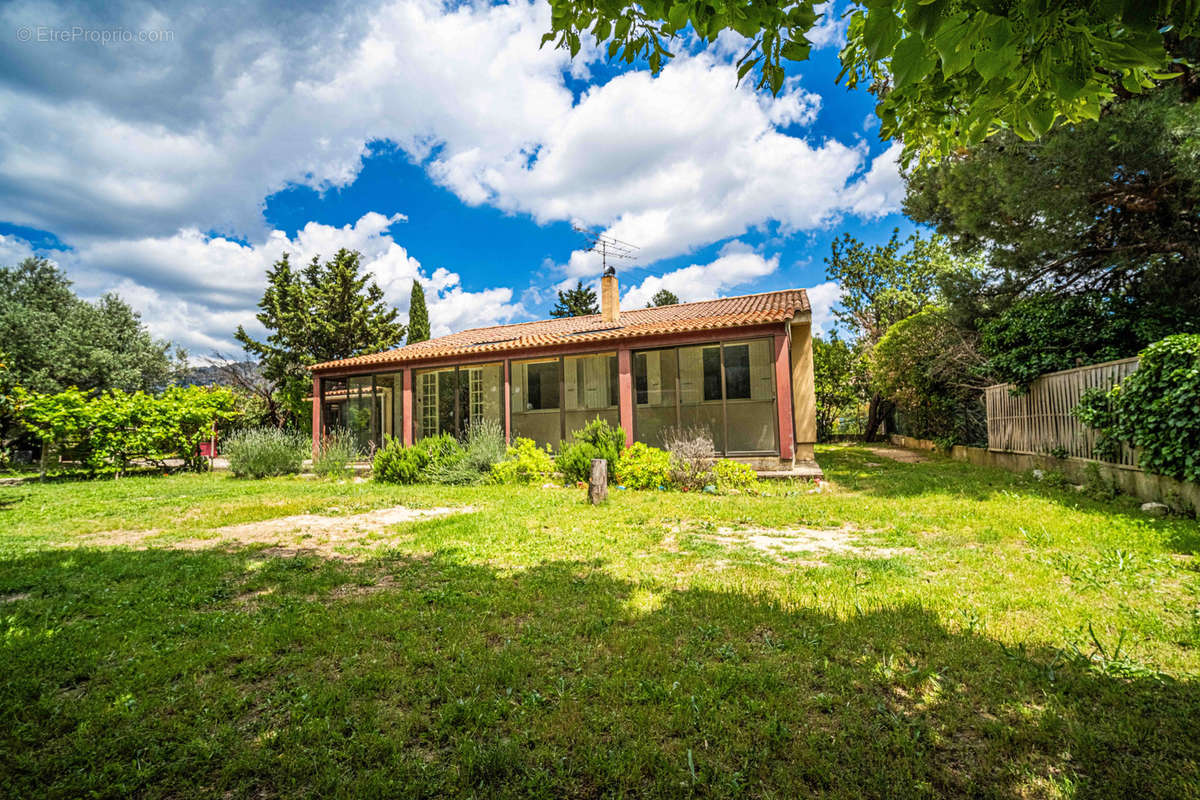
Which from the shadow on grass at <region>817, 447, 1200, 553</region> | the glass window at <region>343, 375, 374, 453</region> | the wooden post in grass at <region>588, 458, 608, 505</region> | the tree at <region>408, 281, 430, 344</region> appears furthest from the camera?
the tree at <region>408, 281, 430, 344</region>

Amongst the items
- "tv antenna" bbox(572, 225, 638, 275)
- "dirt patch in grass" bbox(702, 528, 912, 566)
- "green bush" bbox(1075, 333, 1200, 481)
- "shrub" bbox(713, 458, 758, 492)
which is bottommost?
"dirt patch in grass" bbox(702, 528, 912, 566)

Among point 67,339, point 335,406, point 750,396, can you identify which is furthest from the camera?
point 335,406

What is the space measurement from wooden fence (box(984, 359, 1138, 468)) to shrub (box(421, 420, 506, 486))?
35.1 feet

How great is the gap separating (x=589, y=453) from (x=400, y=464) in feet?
14.7

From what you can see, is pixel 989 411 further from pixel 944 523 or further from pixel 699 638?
pixel 699 638

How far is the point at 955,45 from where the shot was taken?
4.53ft

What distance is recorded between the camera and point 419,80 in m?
8.43

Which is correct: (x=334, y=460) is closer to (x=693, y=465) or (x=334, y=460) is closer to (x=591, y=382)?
(x=591, y=382)

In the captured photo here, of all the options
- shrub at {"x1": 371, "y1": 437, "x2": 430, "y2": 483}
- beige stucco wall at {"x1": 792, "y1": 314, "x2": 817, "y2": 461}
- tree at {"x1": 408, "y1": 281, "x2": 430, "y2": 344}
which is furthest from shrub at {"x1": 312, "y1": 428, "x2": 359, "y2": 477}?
tree at {"x1": 408, "y1": 281, "x2": 430, "y2": 344}

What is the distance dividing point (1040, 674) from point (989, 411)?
1189 cm

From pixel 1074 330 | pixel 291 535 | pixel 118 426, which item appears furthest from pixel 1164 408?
pixel 118 426

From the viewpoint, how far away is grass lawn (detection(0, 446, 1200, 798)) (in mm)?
1879

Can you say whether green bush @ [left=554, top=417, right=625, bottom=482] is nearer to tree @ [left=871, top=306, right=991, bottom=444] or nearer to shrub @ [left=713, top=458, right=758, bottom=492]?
shrub @ [left=713, top=458, right=758, bottom=492]

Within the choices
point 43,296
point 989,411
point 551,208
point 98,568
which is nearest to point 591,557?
point 98,568
